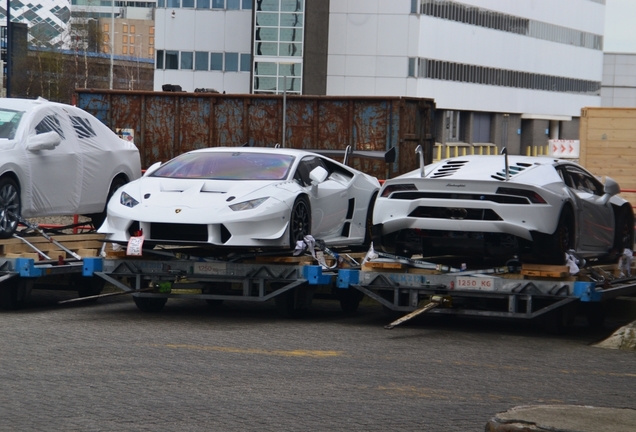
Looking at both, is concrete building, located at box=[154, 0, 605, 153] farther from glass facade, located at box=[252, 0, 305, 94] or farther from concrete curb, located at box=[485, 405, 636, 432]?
concrete curb, located at box=[485, 405, 636, 432]

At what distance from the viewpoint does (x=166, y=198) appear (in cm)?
1222

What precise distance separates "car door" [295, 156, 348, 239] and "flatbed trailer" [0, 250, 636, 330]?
2.48 feet

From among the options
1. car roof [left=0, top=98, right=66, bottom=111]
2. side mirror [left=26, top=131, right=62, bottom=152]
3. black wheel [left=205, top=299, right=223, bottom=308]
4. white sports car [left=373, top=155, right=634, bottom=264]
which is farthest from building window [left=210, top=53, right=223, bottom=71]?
white sports car [left=373, top=155, right=634, bottom=264]

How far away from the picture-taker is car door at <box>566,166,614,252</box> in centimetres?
1255

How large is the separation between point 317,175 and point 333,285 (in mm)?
1253

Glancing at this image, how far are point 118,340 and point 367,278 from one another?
116 inches

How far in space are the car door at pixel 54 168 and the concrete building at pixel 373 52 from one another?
53.6 m

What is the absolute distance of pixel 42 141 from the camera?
13148mm

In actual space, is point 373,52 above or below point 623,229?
above

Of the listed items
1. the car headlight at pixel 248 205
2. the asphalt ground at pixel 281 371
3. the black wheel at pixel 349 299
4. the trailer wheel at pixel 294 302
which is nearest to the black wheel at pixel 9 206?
the asphalt ground at pixel 281 371

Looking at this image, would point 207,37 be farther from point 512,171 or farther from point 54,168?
point 512,171

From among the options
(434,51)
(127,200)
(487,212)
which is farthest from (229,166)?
(434,51)

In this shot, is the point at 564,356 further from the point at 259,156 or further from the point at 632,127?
the point at 632,127

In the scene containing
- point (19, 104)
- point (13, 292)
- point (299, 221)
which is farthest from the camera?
point (19, 104)
